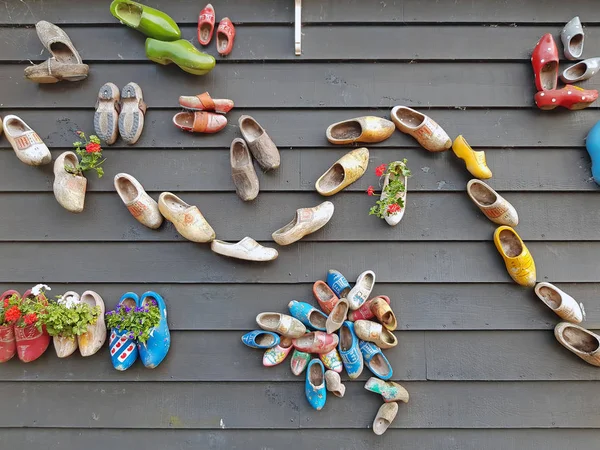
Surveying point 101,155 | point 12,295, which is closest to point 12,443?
point 12,295

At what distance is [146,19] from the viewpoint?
1.92 meters

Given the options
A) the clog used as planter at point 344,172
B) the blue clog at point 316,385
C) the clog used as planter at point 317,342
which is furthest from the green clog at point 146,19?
the blue clog at point 316,385

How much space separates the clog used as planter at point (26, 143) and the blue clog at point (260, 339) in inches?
51.7

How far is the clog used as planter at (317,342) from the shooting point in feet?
6.20

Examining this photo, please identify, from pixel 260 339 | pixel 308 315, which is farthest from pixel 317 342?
pixel 260 339

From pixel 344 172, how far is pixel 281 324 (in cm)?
79

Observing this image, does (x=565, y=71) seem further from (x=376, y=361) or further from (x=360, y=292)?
(x=376, y=361)

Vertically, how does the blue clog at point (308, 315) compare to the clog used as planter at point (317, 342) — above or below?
above

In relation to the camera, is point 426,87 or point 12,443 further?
point 426,87

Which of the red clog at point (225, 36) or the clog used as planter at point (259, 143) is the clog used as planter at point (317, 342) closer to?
the clog used as planter at point (259, 143)

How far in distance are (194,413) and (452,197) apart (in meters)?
1.65

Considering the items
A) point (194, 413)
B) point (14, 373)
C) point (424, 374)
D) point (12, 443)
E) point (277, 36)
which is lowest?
point (12, 443)

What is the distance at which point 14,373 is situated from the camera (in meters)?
1.92

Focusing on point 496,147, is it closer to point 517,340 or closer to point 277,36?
point 517,340
